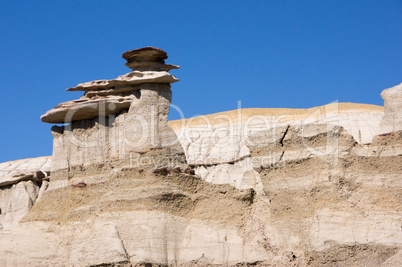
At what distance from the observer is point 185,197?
75.3ft

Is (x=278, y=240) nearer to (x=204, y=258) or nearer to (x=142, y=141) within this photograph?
(x=204, y=258)

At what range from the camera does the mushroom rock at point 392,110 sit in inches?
830

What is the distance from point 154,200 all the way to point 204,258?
2308 mm

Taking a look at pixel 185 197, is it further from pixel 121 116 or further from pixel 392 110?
pixel 392 110

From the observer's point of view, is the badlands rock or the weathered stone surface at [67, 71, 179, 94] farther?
the badlands rock

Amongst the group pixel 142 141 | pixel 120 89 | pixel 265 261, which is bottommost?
pixel 265 261

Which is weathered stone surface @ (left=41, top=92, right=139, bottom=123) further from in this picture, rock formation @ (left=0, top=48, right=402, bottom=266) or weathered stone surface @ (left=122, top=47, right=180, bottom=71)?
weathered stone surface @ (left=122, top=47, right=180, bottom=71)

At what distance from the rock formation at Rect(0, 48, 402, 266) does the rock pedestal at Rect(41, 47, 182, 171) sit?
0.12ft

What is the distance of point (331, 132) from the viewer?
→ 21.2 m

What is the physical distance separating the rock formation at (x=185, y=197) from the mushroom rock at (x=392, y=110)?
0.06m

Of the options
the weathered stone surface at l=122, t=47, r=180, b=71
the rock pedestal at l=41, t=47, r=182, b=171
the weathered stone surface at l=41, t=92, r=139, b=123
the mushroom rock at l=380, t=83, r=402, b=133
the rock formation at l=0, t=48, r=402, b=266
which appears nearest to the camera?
the rock formation at l=0, t=48, r=402, b=266

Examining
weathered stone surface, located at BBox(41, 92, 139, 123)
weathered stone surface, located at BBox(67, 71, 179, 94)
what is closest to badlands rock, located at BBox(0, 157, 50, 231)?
weathered stone surface, located at BBox(41, 92, 139, 123)

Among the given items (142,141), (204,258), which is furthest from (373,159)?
(142,141)

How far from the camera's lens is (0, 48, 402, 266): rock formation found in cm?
2016
